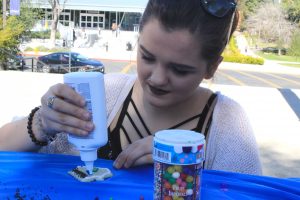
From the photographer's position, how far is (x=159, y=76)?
4.12 feet

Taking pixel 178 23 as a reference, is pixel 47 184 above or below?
below

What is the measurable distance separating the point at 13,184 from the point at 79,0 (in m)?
40.8

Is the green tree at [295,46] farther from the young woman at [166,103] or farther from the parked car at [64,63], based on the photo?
the young woman at [166,103]

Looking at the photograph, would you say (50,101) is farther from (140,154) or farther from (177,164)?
(177,164)

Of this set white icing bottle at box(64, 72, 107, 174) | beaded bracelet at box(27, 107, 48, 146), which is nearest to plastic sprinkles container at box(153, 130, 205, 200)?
white icing bottle at box(64, 72, 107, 174)

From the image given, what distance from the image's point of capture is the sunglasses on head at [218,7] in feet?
4.33

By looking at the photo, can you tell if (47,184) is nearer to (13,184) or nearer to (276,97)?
(13,184)

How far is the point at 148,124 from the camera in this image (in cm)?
152

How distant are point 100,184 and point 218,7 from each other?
0.62 metres

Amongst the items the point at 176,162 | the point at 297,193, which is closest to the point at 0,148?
the point at 176,162

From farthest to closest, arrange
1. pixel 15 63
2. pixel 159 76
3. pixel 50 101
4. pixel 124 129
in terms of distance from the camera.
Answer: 1. pixel 15 63
2. pixel 124 129
3. pixel 159 76
4. pixel 50 101

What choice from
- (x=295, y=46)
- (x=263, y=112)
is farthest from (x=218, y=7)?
(x=295, y=46)

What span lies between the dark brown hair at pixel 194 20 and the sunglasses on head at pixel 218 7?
1 centimetres

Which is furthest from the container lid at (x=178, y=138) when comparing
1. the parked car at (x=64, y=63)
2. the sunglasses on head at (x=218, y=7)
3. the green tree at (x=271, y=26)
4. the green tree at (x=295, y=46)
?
the green tree at (x=271, y=26)
